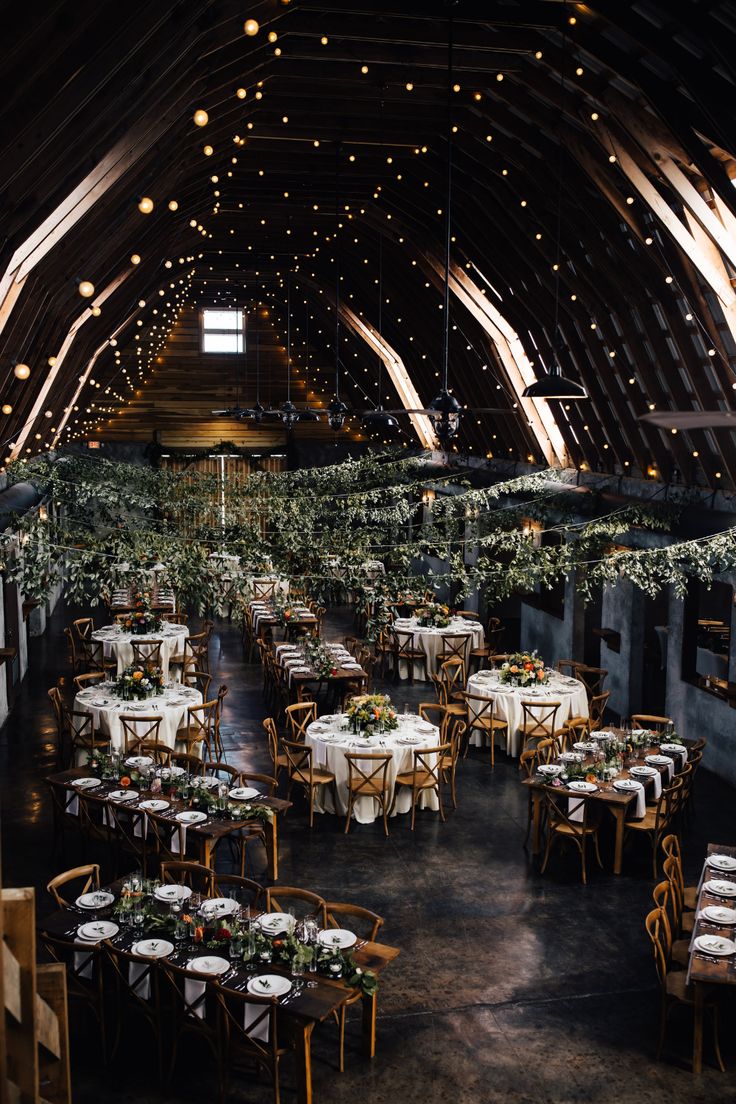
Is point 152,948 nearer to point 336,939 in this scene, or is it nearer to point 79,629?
A: point 336,939

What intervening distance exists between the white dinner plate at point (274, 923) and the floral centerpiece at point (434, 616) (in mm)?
9377

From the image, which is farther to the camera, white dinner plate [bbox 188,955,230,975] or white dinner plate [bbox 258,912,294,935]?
white dinner plate [bbox 258,912,294,935]

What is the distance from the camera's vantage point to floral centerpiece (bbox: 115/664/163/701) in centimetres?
1085

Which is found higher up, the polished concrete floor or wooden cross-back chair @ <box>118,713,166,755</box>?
wooden cross-back chair @ <box>118,713,166,755</box>

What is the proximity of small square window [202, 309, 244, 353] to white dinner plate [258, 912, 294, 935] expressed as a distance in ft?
71.0

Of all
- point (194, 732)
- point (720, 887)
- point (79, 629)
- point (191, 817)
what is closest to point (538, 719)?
point (194, 732)

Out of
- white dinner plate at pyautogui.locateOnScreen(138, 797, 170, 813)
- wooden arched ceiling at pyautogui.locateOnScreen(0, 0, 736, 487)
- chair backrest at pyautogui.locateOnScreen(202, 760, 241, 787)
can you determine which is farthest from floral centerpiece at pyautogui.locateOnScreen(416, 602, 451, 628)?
white dinner plate at pyautogui.locateOnScreen(138, 797, 170, 813)

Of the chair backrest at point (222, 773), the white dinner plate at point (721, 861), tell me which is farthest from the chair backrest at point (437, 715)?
the white dinner plate at point (721, 861)

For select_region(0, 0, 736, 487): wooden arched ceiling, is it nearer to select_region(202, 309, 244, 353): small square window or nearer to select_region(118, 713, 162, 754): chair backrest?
select_region(118, 713, 162, 754): chair backrest

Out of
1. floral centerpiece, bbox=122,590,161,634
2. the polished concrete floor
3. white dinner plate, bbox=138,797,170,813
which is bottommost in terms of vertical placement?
the polished concrete floor

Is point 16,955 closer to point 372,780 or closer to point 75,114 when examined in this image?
point 75,114

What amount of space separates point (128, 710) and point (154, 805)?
2859 millimetres

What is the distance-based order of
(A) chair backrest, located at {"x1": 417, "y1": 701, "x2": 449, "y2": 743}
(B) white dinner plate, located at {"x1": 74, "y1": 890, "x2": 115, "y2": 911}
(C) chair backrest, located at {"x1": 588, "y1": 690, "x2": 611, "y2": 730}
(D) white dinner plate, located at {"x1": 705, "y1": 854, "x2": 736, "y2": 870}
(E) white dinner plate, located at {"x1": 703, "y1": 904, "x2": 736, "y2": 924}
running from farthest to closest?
(C) chair backrest, located at {"x1": 588, "y1": 690, "x2": 611, "y2": 730}
(A) chair backrest, located at {"x1": 417, "y1": 701, "x2": 449, "y2": 743}
(D) white dinner plate, located at {"x1": 705, "y1": 854, "x2": 736, "y2": 870}
(B) white dinner plate, located at {"x1": 74, "y1": 890, "x2": 115, "y2": 911}
(E) white dinner plate, located at {"x1": 703, "y1": 904, "x2": 736, "y2": 924}

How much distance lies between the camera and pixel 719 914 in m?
6.03
